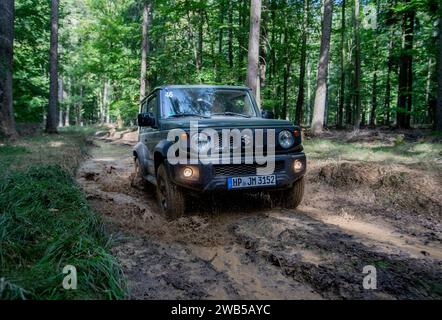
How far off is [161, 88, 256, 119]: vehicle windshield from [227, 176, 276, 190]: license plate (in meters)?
1.26

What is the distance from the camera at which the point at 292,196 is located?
197 inches

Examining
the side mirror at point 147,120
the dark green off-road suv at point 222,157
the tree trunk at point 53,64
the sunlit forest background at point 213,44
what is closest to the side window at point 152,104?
the side mirror at point 147,120

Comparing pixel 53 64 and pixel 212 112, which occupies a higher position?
pixel 53 64

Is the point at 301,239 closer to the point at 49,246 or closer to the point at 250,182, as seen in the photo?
the point at 250,182

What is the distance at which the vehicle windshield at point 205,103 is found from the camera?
5.28 meters

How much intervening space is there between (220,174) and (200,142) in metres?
0.47

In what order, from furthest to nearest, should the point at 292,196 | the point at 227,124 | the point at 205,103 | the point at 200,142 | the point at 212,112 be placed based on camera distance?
1. the point at 205,103
2. the point at 212,112
3. the point at 292,196
4. the point at 227,124
5. the point at 200,142

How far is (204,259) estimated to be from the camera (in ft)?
11.2

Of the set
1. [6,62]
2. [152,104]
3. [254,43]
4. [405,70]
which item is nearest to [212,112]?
[152,104]

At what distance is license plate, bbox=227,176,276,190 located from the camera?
13.9 feet

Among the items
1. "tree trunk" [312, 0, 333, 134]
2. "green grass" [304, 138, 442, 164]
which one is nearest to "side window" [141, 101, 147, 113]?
"green grass" [304, 138, 442, 164]

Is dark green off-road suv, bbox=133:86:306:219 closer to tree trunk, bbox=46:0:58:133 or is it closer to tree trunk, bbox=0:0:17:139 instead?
tree trunk, bbox=0:0:17:139

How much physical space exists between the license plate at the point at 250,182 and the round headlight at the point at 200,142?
497 mm
